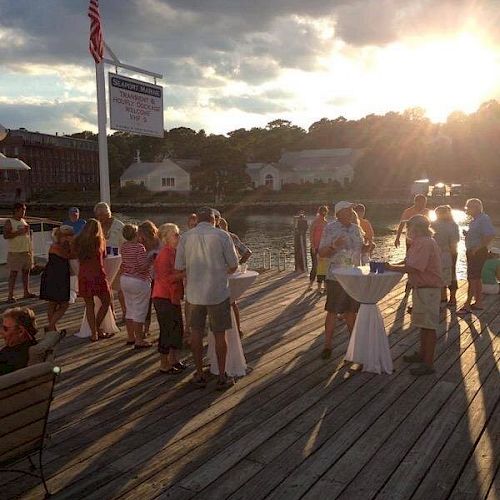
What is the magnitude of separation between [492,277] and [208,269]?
7167 mm

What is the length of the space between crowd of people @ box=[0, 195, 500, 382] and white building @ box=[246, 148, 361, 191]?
248ft

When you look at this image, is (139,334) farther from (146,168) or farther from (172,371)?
(146,168)

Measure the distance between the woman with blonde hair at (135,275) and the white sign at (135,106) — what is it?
15.3 feet

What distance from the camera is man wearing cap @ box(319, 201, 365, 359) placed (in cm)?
606

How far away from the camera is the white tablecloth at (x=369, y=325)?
18.9 feet

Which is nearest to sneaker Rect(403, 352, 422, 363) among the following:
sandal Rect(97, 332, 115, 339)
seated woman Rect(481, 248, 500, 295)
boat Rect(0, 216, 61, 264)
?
sandal Rect(97, 332, 115, 339)

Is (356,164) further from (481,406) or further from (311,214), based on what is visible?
(481,406)

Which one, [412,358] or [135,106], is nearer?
[412,358]

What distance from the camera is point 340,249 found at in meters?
6.07

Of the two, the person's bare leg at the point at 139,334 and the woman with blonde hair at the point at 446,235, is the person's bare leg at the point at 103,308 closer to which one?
the person's bare leg at the point at 139,334

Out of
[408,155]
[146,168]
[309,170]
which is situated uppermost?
[408,155]

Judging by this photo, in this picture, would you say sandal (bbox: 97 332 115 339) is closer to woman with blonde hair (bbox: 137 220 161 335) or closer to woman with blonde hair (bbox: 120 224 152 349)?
woman with blonde hair (bbox: 120 224 152 349)

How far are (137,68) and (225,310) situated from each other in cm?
779

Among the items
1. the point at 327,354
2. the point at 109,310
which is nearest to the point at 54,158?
the point at 109,310
